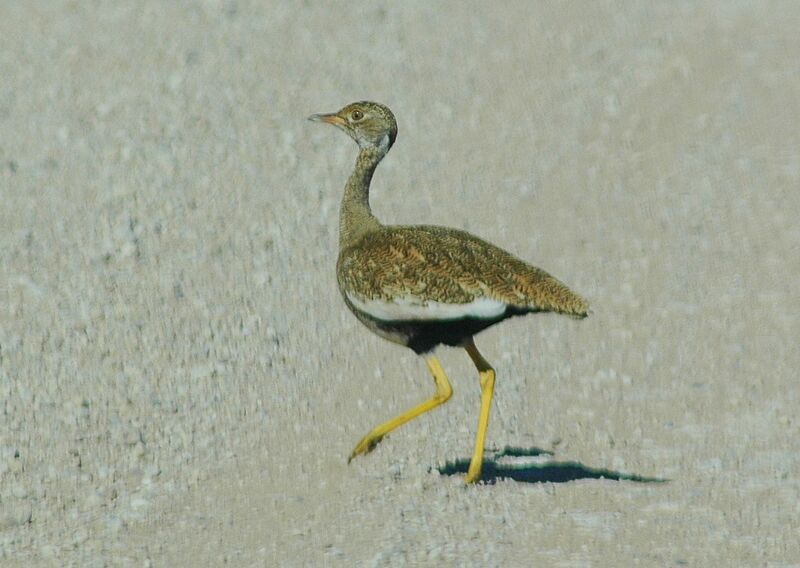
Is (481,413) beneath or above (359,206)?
beneath

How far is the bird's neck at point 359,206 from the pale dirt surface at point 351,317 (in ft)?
4.05

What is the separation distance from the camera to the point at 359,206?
902 centimetres

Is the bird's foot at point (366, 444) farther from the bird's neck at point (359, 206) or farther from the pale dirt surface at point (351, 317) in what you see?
the bird's neck at point (359, 206)

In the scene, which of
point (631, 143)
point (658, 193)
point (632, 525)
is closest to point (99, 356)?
point (632, 525)

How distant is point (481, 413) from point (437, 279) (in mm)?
896

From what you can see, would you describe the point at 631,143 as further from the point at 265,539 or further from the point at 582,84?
the point at 265,539

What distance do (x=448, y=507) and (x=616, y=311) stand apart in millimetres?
4282

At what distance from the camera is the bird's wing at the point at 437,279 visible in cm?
791

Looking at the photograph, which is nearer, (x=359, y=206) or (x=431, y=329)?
(x=431, y=329)

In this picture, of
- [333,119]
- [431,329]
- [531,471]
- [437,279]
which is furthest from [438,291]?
[333,119]

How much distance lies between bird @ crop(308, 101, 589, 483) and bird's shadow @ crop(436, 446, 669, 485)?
0.98ft

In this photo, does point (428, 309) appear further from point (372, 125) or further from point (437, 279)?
point (372, 125)

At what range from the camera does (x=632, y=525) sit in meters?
7.93

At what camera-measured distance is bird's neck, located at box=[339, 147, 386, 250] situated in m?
8.84
